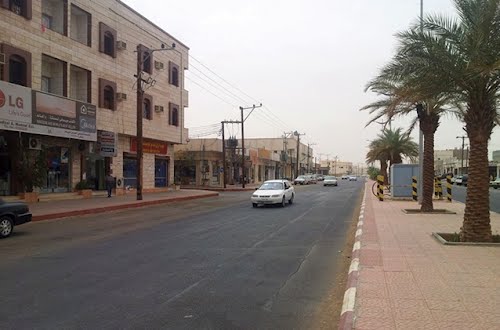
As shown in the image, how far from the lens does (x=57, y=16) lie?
26922 mm

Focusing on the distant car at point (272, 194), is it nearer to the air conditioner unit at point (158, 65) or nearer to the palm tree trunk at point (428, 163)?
the palm tree trunk at point (428, 163)

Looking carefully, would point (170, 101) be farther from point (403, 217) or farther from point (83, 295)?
point (83, 295)

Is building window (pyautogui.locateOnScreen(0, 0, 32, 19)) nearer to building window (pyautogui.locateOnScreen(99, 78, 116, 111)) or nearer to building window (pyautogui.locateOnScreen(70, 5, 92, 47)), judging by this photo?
building window (pyautogui.locateOnScreen(70, 5, 92, 47))

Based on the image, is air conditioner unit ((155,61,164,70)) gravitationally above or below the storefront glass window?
above

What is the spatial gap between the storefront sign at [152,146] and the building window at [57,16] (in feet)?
32.9

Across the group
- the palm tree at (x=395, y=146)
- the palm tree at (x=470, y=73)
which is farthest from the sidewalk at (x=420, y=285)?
the palm tree at (x=395, y=146)

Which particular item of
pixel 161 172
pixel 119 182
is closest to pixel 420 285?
pixel 119 182

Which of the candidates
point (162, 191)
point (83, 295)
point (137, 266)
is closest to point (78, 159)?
point (162, 191)

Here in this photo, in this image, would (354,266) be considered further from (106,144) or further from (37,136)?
(106,144)

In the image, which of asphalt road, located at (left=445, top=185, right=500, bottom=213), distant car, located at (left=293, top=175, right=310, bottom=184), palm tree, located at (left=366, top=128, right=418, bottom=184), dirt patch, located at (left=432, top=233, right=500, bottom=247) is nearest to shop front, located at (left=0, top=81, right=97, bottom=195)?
dirt patch, located at (left=432, top=233, right=500, bottom=247)

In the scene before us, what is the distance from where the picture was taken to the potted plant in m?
28.4

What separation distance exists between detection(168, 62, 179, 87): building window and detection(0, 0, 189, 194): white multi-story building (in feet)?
0.30

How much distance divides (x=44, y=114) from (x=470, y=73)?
1995cm

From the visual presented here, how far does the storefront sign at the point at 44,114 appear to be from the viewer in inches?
837
